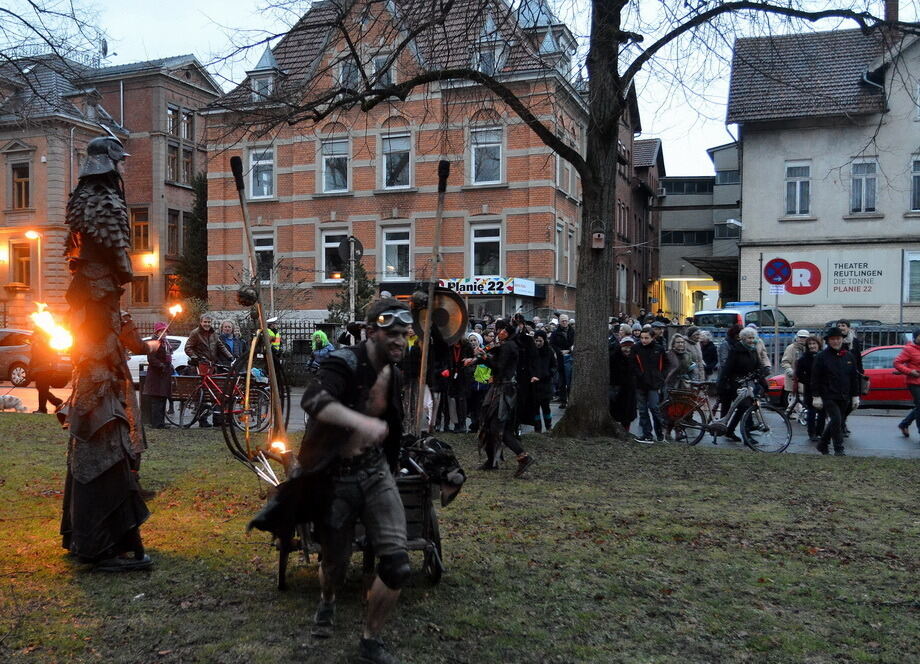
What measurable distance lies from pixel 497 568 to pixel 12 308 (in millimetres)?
42809

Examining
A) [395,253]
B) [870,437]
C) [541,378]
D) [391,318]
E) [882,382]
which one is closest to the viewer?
[391,318]

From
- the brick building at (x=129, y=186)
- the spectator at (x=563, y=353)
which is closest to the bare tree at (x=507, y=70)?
the spectator at (x=563, y=353)

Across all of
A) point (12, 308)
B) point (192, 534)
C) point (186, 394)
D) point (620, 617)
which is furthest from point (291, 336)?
point (12, 308)

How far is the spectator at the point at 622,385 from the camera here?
553 inches

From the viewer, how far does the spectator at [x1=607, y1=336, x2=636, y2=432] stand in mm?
14055

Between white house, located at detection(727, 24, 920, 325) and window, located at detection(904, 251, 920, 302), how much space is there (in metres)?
0.04

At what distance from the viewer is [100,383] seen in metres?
5.81

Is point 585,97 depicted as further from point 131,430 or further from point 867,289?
point 867,289

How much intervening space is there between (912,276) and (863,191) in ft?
11.3

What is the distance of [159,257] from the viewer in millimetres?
43594

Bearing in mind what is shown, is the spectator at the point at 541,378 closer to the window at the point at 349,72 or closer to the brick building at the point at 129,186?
the window at the point at 349,72

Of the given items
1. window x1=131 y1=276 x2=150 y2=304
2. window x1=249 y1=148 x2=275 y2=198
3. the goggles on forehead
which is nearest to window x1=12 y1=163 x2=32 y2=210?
window x1=131 y1=276 x2=150 y2=304

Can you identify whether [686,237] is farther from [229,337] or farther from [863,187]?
[229,337]

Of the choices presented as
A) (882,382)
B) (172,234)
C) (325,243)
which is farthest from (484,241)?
(172,234)
